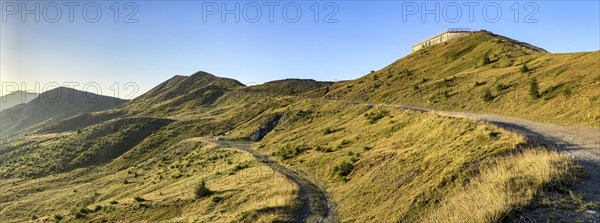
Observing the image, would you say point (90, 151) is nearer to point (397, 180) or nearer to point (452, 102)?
point (452, 102)

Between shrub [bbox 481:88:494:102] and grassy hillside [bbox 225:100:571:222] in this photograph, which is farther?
shrub [bbox 481:88:494:102]

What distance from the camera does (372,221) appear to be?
1598cm

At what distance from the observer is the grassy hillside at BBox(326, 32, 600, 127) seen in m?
29.9

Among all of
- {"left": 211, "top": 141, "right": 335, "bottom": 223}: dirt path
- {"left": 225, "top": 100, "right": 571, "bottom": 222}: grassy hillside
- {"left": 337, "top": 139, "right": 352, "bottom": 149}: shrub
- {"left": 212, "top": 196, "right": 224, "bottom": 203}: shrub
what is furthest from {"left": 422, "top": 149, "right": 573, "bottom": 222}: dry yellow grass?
{"left": 337, "top": 139, "right": 352, "bottom": 149}: shrub

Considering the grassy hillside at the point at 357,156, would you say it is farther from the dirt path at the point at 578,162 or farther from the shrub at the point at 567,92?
the dirt path at the point at 578,162

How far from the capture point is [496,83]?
4469cm

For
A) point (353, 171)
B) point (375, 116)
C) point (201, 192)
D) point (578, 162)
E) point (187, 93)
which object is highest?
point (187, 93)

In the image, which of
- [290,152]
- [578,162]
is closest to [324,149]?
[290,152]

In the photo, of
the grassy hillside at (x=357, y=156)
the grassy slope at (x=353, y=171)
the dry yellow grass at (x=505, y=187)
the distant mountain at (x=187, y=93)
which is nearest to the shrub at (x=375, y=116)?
the grassy hillside at (x=357, y=156)

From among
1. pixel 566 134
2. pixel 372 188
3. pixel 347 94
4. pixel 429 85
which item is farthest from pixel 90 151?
pixel 566 134

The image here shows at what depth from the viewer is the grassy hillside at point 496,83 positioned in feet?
98.1

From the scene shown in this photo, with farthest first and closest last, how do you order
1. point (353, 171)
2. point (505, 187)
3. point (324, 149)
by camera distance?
point (324, 149) → point (353, 171) → point (505, 187)

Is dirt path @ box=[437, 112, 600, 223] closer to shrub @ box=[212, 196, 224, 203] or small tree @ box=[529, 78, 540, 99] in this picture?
small tree @ box=[529, 78, 540, 99]

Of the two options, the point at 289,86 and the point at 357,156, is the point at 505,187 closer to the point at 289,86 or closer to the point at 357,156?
the point at 357,156
